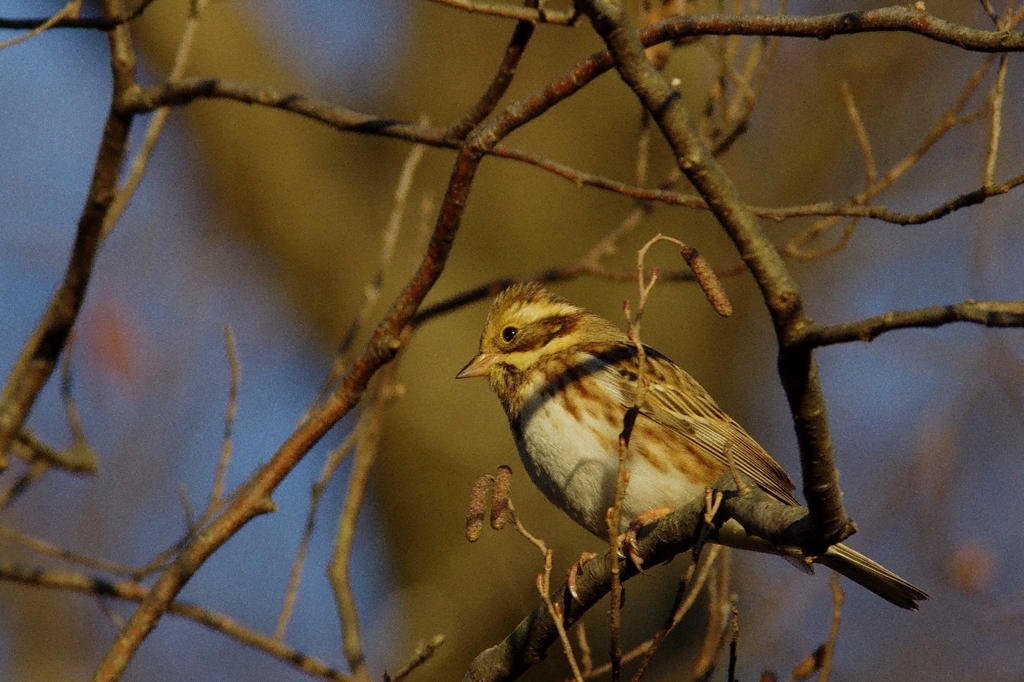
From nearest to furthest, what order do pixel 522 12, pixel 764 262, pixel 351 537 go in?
pixel 764 262 < pixel 522 12 < pixel 351 537

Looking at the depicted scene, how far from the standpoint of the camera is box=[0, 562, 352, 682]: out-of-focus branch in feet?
12.8

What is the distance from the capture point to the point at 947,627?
7199 millimetres

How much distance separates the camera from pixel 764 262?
2336mm

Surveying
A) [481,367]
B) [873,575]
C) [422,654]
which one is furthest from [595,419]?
[422,654]

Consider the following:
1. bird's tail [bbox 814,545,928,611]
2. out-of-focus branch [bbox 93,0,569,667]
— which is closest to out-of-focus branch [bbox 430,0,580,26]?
out-of-focus branch [bbox 93,0,569,667]

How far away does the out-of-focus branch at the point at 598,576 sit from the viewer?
9.16 feet

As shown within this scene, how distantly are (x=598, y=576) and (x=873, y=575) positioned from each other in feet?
2.95

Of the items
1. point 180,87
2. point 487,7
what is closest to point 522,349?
point 180,87

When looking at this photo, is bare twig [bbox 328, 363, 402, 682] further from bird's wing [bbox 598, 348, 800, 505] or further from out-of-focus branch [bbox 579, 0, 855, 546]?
out-of-focus branch [bbox 579, 0, 855, 546]

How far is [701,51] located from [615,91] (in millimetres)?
807

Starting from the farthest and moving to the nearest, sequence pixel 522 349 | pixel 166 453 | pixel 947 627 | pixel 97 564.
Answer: pixel 166 453
pixel 947 627
pixel 522 349
pixel 97 564

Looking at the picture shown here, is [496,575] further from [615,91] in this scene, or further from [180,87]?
[180,87]

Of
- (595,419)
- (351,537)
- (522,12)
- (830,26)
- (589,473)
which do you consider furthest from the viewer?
(595,419)

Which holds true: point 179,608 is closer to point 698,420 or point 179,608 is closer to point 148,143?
point 148,143
